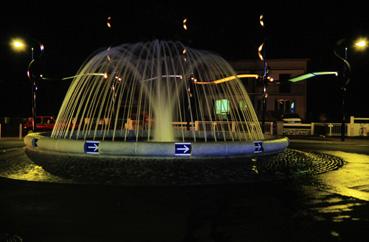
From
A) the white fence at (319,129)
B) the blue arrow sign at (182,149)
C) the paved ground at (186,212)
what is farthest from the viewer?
the white fence at (319,129)

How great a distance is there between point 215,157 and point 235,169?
63.2 inches

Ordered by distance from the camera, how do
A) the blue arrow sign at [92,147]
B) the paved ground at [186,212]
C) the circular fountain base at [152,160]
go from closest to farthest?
the paved ground at [186,212] < the circular fountain base at [152,160] < the blue arrow sign at [92,147]

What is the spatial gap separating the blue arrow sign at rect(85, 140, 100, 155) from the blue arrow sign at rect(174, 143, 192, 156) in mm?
2791

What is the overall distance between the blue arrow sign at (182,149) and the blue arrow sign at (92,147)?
110 inches

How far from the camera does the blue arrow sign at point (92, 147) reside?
16.1 meters

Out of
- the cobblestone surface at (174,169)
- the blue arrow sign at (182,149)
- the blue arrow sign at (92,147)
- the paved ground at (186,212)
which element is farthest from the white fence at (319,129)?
the paved ground at (186,212)

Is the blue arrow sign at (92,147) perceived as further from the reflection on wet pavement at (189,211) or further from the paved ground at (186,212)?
the paved ground at (186,212)

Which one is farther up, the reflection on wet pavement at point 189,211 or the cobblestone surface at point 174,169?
the cobblestone surface at point 174,169

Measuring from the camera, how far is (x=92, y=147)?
635 inches

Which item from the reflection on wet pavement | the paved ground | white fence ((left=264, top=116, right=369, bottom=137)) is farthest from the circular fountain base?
white fence ((left=264, top=116, right=369, bottom=137))

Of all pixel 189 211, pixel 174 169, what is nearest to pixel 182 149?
pixel 174 169

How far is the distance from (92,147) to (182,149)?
322 centimetres

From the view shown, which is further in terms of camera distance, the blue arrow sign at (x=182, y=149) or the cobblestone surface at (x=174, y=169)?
the blue arrow sign at (x=182, y=149)

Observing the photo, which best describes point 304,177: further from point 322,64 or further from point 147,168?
point 322,64
